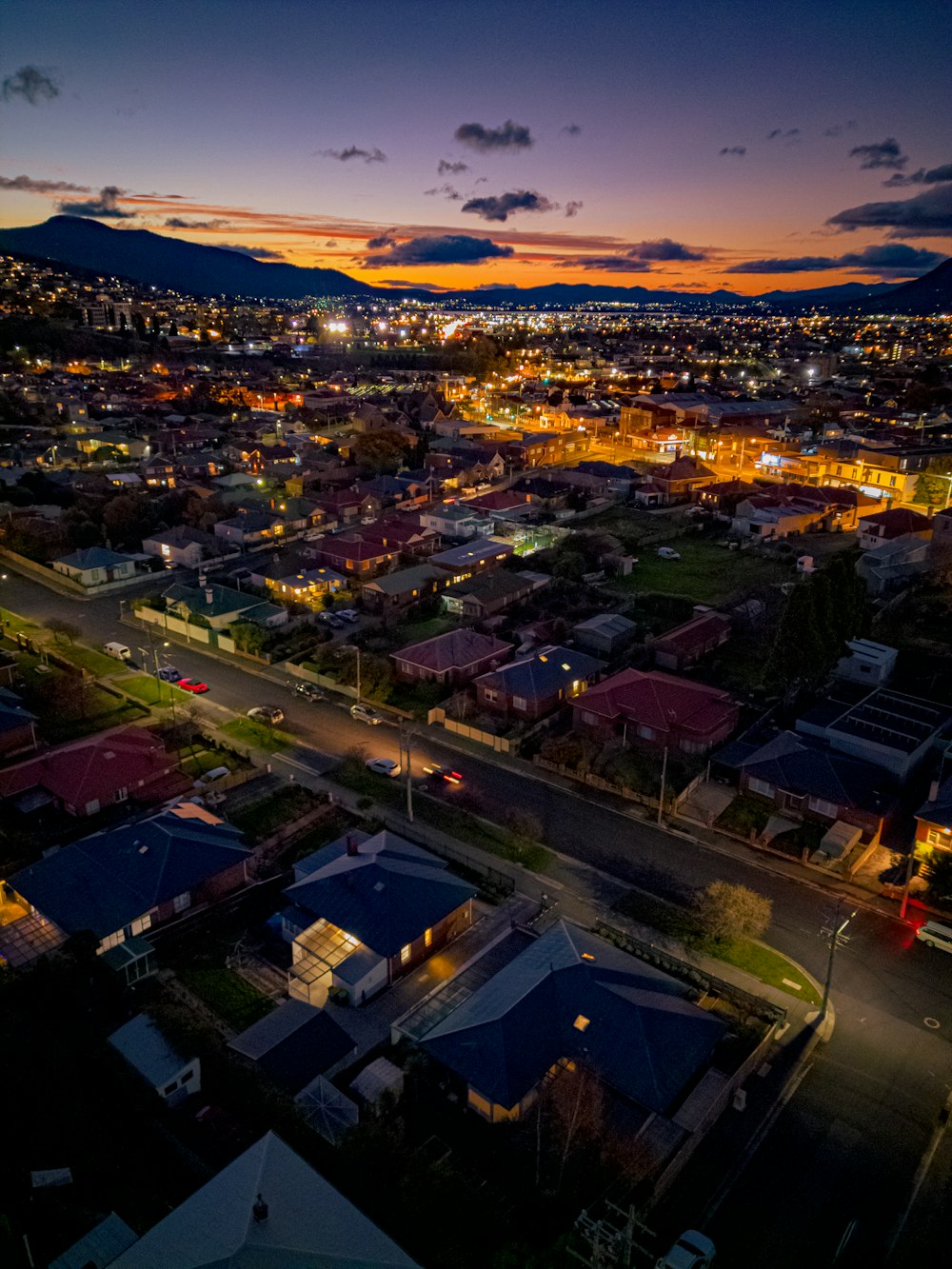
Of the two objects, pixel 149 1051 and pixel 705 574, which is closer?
pixel 149 1051

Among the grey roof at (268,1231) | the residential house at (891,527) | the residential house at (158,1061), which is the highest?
the residential house at (891,527)

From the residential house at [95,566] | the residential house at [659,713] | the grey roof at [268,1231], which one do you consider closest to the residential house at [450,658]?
the residential house at [659,713]

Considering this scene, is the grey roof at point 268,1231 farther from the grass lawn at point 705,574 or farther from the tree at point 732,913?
the grass lawn at point 705,574

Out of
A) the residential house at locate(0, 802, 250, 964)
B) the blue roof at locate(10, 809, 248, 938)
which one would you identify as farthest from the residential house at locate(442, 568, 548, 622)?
the blue roof at locate(10, 809, 248, 938)

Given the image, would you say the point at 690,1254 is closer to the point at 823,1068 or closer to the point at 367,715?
the point at 823,1068

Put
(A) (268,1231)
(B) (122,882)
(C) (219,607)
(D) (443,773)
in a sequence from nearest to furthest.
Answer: (A) (268,1231) < (B) (122,882) < (D) (443,773) < (C) (219,607)

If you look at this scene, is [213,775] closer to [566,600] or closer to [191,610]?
[191,610]

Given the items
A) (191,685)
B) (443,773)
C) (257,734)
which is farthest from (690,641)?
(191,685)
